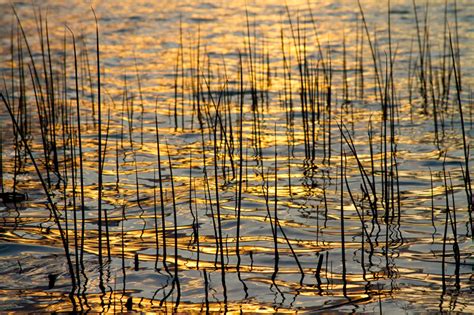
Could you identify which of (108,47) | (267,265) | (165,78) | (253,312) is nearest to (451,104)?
(165,78)

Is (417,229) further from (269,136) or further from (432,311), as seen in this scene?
(269,136)

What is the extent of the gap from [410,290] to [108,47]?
8.04m

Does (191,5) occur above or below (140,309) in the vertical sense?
above

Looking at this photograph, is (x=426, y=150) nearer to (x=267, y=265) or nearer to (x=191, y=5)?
(x=267, y=265)

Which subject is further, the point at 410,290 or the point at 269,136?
the point at 269,136

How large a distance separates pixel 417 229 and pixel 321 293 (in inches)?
39.4

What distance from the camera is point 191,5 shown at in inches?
548

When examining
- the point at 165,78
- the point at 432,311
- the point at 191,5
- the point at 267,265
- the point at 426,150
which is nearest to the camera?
the point at 432,311

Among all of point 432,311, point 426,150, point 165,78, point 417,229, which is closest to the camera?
point 432,311

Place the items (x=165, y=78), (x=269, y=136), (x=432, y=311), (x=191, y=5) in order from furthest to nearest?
(x=191, y=5) → (x=165, y=78) → (x=269, y=136) → (x=432, y=311)

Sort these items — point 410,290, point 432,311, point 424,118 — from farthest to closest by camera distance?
point 424,118 < point 410,290 < point 432,311

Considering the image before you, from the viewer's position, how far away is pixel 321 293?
10.2 ft

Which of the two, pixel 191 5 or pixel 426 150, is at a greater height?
pixel 191 5

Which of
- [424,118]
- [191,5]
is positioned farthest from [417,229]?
[191,5]
